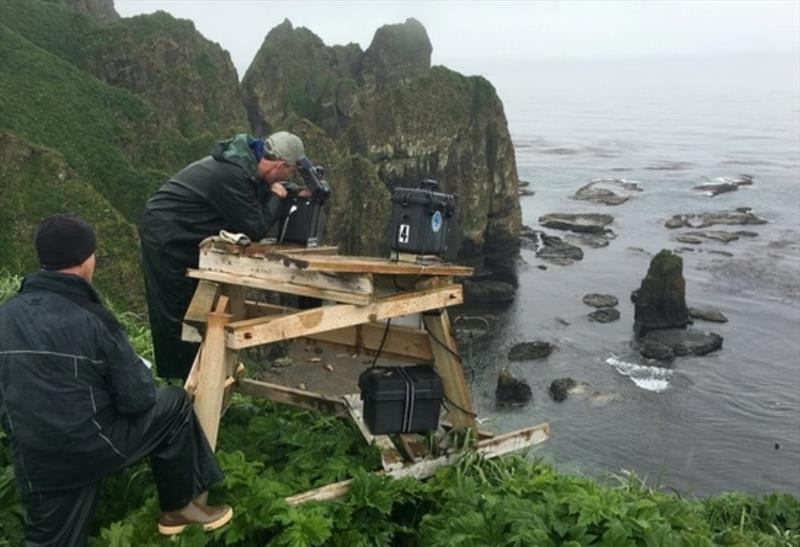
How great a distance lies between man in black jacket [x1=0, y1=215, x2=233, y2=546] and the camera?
417cm

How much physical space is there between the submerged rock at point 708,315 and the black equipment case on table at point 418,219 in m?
47.9

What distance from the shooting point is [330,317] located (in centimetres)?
556

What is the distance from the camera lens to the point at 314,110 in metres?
100

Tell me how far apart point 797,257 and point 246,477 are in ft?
233

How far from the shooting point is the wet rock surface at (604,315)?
50.0 metres

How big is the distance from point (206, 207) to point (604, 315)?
46.7 metres

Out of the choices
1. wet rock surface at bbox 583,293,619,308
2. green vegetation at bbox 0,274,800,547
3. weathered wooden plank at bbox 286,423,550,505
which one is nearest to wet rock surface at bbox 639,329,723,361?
wet rock surface at bbox 583,293,619,308

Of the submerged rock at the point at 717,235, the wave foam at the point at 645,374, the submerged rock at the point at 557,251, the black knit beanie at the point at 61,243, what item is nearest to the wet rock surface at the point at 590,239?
the submerged rock at the point at 557,251

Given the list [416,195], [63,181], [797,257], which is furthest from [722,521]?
[797,257]

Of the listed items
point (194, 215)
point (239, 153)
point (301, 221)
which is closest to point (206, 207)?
point (194, 215)

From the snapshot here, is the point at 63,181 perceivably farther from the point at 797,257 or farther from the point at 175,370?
the point at 797,257

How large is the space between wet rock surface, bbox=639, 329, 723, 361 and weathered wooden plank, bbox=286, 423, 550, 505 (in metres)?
38.9

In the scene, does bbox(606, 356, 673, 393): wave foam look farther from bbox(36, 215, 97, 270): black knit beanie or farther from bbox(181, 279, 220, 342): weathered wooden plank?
bbox(36, 215, 97, 270): black knit beanie

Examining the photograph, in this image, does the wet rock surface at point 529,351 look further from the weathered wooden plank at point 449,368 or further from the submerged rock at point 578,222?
the weathered wooden plank at point 449,368
